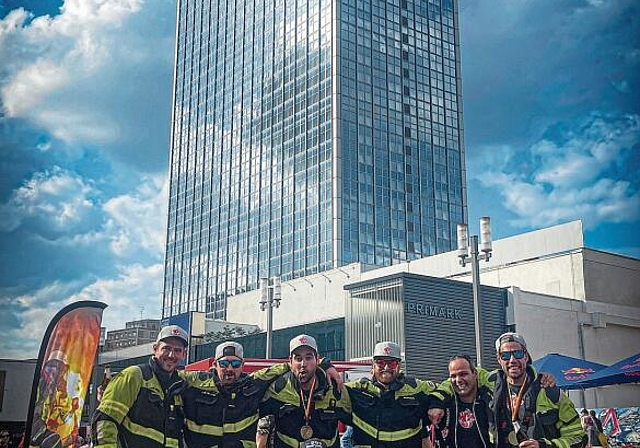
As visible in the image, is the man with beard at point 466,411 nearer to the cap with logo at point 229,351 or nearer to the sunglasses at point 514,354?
the sunglasses at point 514,354

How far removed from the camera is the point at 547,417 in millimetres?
6699

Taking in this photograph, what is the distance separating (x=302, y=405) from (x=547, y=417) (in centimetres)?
221

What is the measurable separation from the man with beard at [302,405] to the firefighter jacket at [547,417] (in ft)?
5.39

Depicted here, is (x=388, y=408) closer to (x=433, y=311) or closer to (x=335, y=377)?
(x=335, y=377)

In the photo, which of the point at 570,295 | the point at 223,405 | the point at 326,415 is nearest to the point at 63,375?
the point at 223,405

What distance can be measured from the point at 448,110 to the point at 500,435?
8482 cm

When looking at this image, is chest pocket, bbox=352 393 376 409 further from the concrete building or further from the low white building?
the concrete building

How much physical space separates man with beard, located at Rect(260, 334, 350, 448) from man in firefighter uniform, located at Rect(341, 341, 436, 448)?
233mm

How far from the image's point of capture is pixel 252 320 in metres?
50.1

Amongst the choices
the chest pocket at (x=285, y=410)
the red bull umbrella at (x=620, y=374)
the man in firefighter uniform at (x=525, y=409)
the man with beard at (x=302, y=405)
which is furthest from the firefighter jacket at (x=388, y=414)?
the red bull umbrella at (x=620, y=374)

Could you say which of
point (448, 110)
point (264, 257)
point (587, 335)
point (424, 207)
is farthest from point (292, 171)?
point (587, 335)

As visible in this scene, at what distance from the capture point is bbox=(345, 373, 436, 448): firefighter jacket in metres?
7.05

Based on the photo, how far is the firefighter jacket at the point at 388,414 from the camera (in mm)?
7051

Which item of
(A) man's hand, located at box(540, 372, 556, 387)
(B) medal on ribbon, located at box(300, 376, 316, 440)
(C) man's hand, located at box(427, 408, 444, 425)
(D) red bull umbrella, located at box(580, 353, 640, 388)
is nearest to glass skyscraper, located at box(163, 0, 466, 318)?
(D) red bull umbrella, located at box(580, 353, 640, 388)
